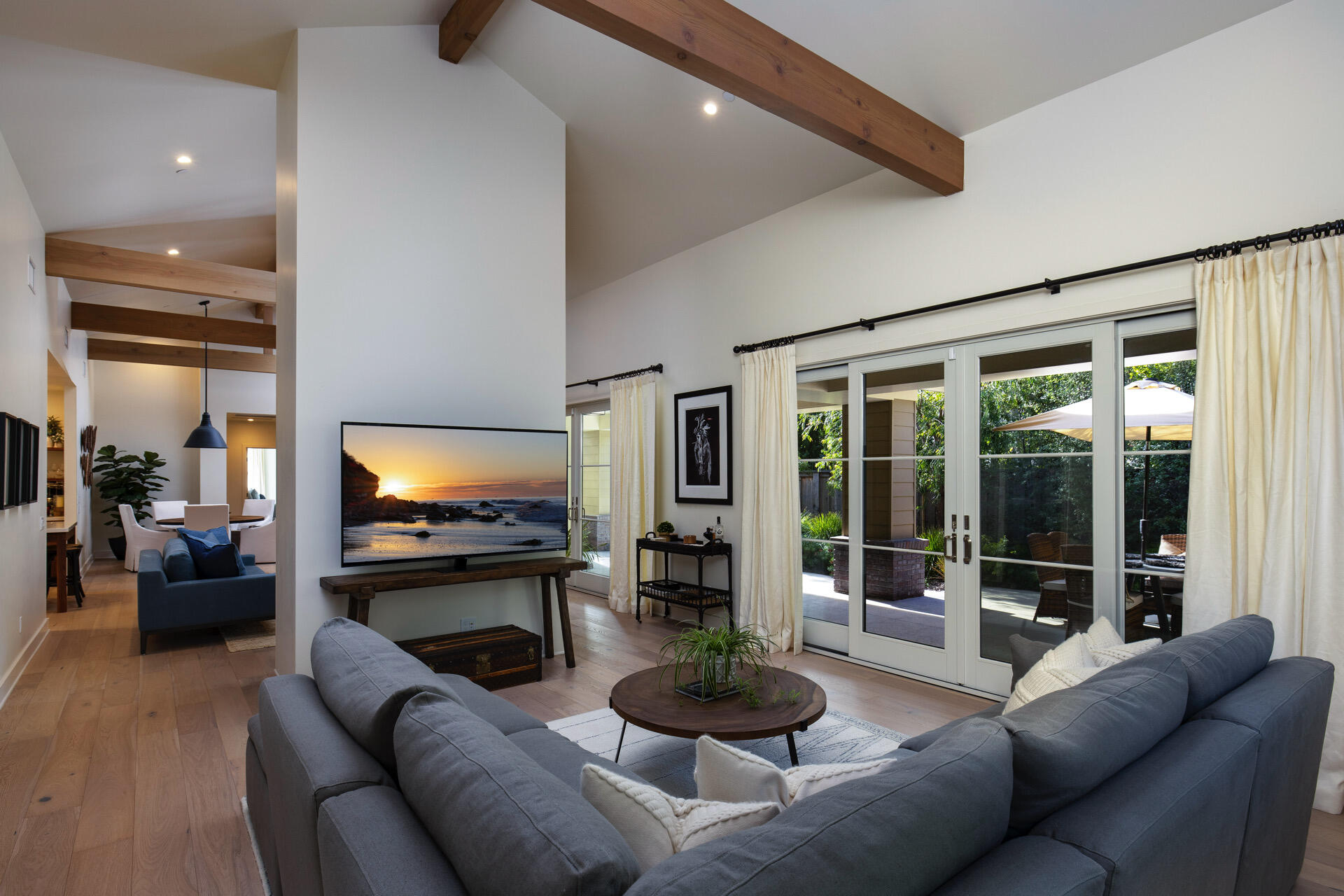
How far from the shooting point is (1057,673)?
→ 2186 millimetres

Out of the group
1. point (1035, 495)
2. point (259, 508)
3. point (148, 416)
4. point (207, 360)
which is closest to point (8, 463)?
point (1035, 495)

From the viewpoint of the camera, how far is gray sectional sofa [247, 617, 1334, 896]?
0.93 metres

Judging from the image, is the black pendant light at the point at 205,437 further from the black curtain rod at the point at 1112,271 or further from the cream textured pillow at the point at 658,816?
the cream textured pillow at the point at 658,816

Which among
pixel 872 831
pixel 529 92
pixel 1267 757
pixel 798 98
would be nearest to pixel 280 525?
pixel 529 92

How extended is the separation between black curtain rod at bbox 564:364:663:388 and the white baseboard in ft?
13.2

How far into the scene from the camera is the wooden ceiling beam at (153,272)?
221 inches

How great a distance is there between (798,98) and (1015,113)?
141 centimetres

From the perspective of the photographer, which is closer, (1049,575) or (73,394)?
(1049,575)

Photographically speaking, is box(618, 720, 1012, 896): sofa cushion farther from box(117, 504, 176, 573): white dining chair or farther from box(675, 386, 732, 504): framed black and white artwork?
box(117, 504, 176, 573): white dining chair

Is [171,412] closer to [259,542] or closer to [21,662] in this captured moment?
[259,542]

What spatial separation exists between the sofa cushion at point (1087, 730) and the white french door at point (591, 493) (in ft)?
18.8

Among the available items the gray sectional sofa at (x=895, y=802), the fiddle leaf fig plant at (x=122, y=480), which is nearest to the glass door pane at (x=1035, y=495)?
the gray sectional sofa at (x=895, y=802)

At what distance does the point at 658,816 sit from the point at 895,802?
0.36 meters

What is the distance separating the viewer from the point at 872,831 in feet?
3.11
